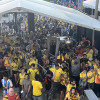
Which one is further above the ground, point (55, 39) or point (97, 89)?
point (55, 39)

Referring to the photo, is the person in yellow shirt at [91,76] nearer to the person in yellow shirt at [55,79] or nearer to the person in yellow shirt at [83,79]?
the person in yellow shirt at [83,79]

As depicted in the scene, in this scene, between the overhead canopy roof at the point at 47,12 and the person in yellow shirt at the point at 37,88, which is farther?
the overhead canopy roof at the point at 47,12

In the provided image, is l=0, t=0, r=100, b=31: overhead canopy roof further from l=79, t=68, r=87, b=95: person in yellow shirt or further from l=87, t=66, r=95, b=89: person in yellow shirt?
l=79, t=68, r=87, b=95: person in yellow shirt

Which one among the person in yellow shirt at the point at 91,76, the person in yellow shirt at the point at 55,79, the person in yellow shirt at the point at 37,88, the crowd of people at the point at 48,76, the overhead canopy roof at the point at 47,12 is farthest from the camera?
the person in yellow shirt at the point at 91,76

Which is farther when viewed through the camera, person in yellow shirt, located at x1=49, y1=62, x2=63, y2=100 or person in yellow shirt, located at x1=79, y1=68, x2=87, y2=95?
person in yellow shirt, located at x1=79, y1=68, x2=87, y2=95

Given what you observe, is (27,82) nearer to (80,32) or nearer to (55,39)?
(55,39)

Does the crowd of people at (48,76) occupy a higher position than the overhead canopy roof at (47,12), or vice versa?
the overhead canopy roof at (47,12)

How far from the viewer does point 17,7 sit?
25.7 ft

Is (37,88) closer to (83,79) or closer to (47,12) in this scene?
(83,79)

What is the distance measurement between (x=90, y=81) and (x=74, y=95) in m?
1.93

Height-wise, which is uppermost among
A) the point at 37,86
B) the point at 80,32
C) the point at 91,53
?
the point at 80,32

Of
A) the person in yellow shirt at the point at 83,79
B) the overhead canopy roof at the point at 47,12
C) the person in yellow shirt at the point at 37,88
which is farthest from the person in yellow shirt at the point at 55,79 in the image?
the overhead canopy roof at the point at 47,12

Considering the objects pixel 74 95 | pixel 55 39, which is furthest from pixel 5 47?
pixel 74 95

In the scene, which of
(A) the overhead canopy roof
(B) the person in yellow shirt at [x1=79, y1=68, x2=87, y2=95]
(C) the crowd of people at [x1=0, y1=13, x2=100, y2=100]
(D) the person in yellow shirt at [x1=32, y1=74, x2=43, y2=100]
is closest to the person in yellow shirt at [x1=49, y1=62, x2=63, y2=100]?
(C) the crowd of people at [x1=0, y1=13, x2=100, y2=100]
